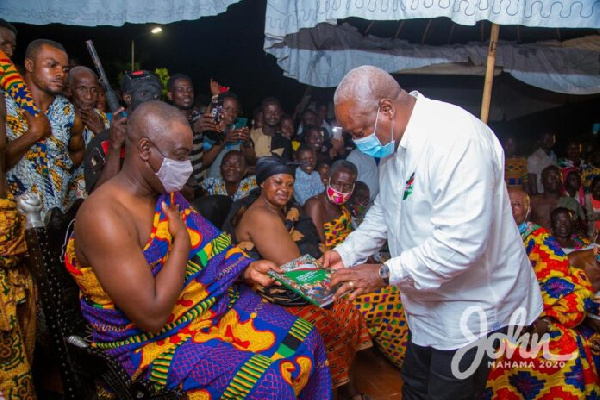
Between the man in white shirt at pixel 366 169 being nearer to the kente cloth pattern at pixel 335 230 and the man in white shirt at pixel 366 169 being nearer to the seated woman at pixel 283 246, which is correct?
the kente cloth pattern at pixel 335 230

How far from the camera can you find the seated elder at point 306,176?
577 centimetres

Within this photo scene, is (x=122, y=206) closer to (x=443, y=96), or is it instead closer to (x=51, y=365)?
(x=51, y=365)

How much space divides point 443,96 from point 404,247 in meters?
7.83

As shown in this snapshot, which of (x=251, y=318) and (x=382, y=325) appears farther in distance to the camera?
(x=382, y=325)

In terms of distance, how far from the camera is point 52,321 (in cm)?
208

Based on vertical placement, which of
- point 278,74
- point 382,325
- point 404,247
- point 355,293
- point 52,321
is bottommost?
point 382,325

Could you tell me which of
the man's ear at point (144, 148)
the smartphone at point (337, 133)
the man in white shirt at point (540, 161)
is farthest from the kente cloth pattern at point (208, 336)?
the man in white shirt at point (540, 161)

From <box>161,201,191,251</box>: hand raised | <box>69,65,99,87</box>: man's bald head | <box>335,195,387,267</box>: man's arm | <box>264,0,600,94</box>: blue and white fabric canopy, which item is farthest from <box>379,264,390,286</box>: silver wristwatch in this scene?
<box>264,0,600,94</box>: blue and white fabric canopy

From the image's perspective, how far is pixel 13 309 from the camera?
8.30 ft

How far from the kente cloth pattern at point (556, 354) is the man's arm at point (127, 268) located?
2319 millimetres

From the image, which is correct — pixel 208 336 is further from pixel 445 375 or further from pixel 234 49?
pixel 234 49

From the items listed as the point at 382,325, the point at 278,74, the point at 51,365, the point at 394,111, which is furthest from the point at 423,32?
the point at 51,365

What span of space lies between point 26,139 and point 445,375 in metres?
2.82

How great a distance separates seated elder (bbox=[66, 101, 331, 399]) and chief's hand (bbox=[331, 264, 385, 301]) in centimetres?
46
